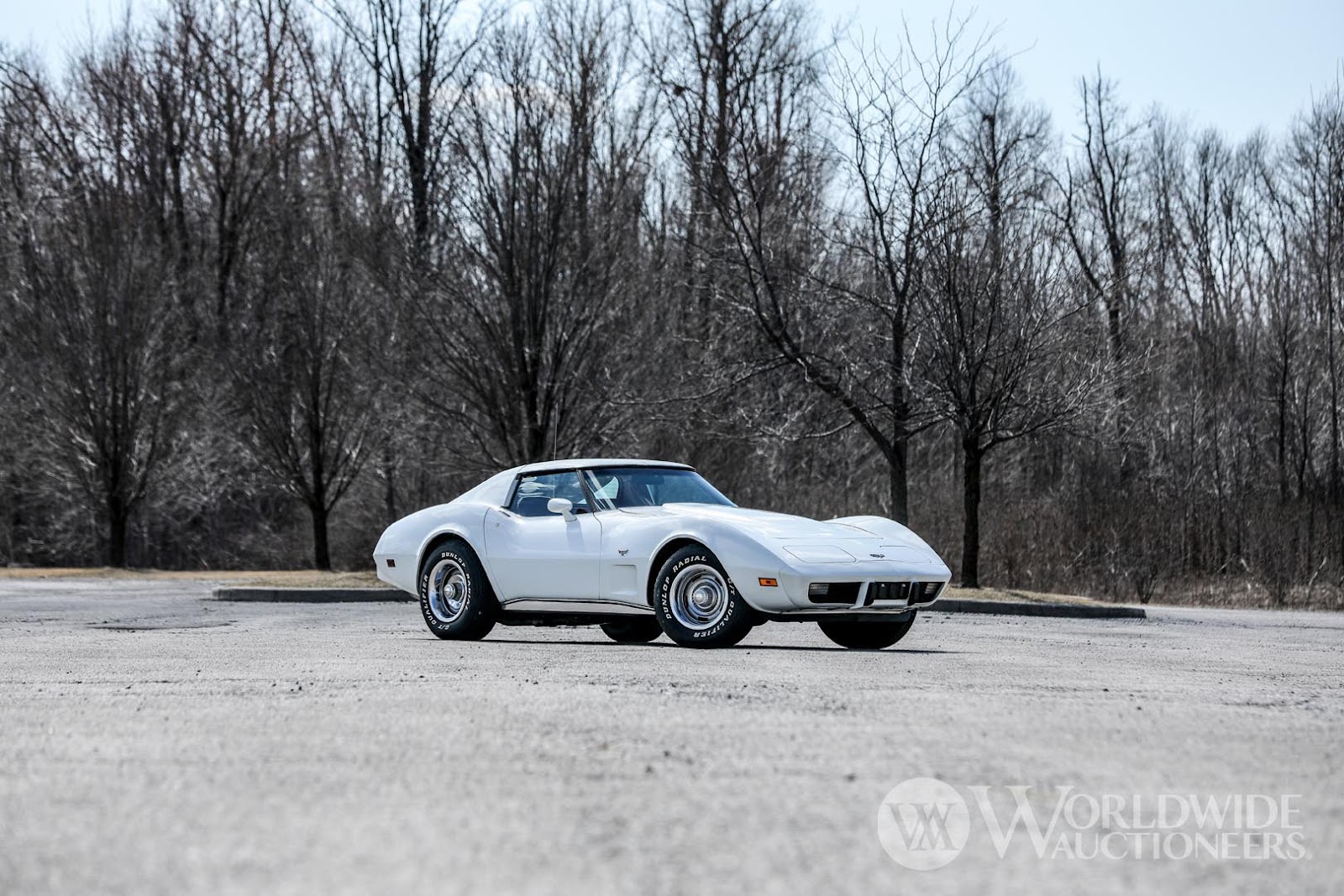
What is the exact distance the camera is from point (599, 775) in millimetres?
5535

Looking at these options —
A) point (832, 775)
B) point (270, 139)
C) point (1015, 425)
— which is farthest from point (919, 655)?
point (270, 139)

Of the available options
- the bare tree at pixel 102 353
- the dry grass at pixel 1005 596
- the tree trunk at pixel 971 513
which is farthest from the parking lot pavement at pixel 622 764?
the bare tree at pixel 102 353

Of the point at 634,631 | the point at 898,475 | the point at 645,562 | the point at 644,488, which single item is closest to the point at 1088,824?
the point at 645,562

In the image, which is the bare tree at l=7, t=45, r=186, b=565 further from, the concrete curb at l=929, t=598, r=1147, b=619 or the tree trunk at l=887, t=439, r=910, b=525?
the concrete curb at l=929, t=598, r=1147, b=619

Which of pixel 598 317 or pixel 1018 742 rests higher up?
pixel 598 317

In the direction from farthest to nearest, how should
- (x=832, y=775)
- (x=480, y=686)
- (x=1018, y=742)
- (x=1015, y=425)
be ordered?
1. (x=1015, y=425)
2. (x=480, y=686)
3. (x=1018, y=742)
4. (x=832, y=775)

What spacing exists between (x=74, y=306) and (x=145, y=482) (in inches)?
149

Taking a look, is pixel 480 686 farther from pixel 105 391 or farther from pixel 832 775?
pixel 105 391

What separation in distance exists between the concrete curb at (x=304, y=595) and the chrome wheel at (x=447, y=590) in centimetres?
872

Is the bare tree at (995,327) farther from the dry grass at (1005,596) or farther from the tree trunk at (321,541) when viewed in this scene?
the tree trunk at (321,541)

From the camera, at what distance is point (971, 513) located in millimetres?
23703

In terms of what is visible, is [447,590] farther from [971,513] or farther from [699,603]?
[971,513]

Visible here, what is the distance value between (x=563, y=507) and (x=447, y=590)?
4.59ft

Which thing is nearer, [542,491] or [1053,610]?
[542,491]
